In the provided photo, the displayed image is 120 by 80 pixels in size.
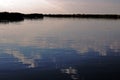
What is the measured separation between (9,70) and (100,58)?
35.5 feet

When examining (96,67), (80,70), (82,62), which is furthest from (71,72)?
(82,62)

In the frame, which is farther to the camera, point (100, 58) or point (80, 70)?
point (100, 58)

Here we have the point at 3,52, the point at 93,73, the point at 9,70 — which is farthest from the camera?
the point at 3,52

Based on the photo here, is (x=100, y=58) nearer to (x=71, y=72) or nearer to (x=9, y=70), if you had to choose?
(x=71, y=72)

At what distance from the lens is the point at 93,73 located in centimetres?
2630

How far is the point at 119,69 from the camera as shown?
27.9 m

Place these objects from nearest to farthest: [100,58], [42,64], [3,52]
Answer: [42,64], [100,58], [3,52]

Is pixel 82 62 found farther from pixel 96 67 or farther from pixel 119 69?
pixel 119 69

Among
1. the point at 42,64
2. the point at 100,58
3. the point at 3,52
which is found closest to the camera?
the point at 42,64

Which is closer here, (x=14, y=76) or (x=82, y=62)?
(x=14, y=76)

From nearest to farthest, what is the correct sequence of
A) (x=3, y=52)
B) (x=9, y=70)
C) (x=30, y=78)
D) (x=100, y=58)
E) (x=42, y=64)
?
(x=30, y=78) < (x=9, y=70) < (x=42, y=64) < (x=100, y=58) < (x=3, y=52)

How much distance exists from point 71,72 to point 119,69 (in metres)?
4.33

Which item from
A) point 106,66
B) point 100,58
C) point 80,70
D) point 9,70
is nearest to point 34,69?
point 9,70

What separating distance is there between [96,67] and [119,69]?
2.23 metres
